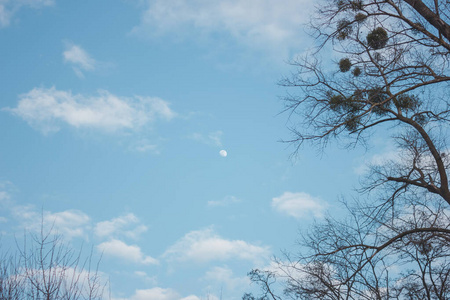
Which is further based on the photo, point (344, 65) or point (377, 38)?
point (344, 65)

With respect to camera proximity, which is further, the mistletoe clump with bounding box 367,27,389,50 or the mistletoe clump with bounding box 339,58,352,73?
the mistletoe clump with bounding box 339,58,352,73

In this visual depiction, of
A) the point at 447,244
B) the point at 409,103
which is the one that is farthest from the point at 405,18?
the point at 447,244

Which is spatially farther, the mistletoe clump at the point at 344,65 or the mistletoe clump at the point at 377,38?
the mistletoe clump at the point at 344,65

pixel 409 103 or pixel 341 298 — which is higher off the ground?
pixel 409 103

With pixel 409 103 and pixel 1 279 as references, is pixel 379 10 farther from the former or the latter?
pixel 1 279

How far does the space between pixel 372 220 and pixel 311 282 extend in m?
2.01

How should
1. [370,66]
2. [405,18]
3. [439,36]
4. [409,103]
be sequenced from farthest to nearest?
[409,103], [370,66], [405,18], [439,36]

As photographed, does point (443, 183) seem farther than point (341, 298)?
No

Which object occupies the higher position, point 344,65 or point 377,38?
point 377,38

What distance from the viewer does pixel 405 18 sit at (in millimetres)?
6164

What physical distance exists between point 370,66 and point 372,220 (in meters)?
2.44

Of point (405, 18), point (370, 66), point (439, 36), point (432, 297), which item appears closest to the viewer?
point (439, 36)

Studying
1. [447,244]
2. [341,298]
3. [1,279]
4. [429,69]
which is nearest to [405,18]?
[429,69]

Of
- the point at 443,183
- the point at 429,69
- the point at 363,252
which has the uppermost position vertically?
the point at 429,69
